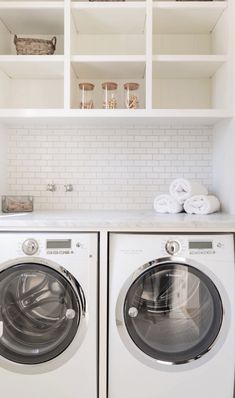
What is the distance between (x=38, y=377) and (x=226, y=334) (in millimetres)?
1031

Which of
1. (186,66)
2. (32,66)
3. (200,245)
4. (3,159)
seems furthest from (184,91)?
(3,159)

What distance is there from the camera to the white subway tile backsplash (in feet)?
8.16

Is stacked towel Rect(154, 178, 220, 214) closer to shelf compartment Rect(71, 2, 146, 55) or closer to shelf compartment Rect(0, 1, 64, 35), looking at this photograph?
shelf compartment Rect(71, 2, 146, 55)

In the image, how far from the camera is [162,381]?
5.82ft

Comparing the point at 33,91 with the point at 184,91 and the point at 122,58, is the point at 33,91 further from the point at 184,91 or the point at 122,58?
the point at 184,91

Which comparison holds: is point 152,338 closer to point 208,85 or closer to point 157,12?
point 208,85

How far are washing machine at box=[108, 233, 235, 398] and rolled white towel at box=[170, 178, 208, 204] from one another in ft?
1.48

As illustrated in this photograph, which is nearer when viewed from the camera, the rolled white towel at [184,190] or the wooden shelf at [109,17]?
the wooden shelf at [109,17]

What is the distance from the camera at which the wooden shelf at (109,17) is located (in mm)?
2078

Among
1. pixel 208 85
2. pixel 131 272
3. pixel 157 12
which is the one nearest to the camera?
pixel 131 272

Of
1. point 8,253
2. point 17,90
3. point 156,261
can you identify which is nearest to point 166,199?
point 156,261

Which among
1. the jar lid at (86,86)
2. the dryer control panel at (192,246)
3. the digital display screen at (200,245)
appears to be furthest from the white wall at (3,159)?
the digital display screen at (200,245)

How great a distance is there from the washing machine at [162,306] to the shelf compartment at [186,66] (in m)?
1.13

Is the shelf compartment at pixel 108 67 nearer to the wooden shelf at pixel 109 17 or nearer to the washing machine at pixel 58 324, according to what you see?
the wooden shelf at pixel 109 17
